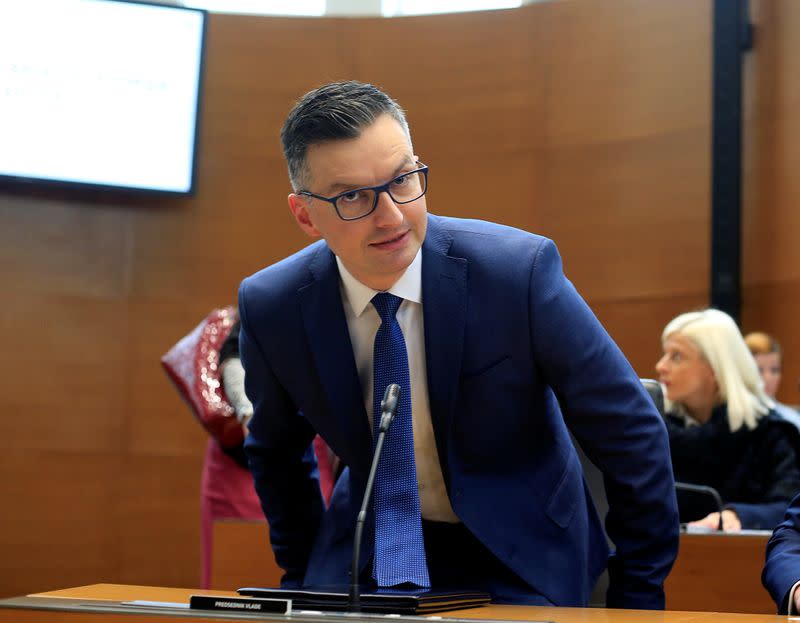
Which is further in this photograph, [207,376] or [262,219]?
[262,219]

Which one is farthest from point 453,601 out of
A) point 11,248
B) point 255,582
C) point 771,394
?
point 11,248

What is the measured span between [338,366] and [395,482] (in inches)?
9.9

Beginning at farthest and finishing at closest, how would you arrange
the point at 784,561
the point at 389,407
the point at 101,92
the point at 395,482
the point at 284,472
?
the point at 101,92, the point at 284,472, the point at 395,482, the point at 784,561, the point at 389,407

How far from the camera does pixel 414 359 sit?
198 cm

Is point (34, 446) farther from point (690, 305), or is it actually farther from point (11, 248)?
point (690, 305)

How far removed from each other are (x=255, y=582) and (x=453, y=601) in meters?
1.73

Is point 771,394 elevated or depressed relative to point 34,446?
elevated

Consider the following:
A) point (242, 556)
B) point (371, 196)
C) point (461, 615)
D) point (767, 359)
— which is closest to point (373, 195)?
point (371, 196)

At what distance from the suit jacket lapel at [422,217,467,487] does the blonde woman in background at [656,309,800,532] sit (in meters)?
1.80

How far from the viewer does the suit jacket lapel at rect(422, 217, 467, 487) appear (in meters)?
1.92

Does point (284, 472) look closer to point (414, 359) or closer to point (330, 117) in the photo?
point (414, 359)

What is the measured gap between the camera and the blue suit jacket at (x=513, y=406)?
6.23ft

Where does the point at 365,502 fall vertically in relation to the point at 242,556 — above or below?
above

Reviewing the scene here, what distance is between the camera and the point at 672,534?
194 cm
